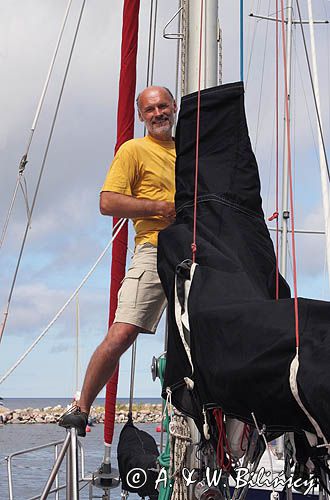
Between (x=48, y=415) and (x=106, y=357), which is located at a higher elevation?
(x=48, y=415)

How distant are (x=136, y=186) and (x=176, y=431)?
140cm

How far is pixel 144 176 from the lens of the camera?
502 centimetres

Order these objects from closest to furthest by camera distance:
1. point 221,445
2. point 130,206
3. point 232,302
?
point 232,302 < point 221,445 < point 130,206

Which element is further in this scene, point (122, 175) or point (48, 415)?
point (48, 415)

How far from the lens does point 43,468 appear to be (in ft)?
110

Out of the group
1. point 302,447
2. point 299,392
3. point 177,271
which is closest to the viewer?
point 299,392

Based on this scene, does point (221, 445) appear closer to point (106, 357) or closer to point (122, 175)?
point (106, 357)

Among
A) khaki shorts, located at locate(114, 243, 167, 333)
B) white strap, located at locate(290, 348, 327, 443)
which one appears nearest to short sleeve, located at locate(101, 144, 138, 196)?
khaki shorts, located at locate(114, 243, 167, 333)

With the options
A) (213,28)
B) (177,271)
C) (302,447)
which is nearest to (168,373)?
(177,271)

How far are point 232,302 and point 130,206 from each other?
5.04 feet

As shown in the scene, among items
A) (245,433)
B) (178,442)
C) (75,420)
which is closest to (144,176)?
(75,420)

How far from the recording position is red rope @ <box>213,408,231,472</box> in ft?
11.4

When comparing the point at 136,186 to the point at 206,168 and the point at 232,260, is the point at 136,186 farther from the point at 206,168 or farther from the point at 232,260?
the point at 232,260

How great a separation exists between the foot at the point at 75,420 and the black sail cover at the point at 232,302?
96cm
